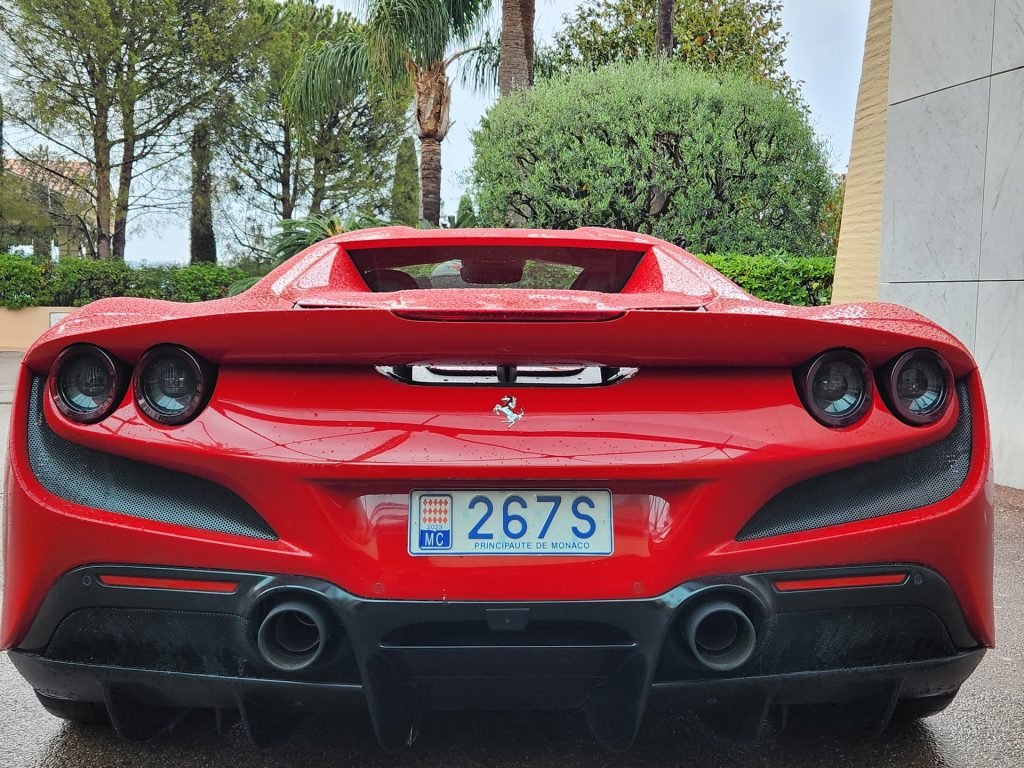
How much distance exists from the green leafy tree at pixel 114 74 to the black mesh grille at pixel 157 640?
32.4m

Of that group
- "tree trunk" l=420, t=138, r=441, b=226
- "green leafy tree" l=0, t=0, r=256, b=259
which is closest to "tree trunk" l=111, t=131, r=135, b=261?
"green leafy tree" l=0, t=0, r=256, b=259

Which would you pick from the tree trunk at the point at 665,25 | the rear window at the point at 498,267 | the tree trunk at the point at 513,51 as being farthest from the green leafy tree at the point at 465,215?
the rear window at the point at 498,267

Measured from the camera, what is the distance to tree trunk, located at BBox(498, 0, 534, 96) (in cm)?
1773

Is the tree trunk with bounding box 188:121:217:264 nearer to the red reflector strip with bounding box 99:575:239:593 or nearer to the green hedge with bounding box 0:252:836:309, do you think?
the green hedge with bounding box 0:252:836:309

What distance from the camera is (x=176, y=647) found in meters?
2.01

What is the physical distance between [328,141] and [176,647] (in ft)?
131

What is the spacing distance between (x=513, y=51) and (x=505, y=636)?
56.4ft

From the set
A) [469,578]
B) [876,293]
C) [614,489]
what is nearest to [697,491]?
[614,489]

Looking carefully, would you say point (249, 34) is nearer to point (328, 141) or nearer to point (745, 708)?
point (328, 141)

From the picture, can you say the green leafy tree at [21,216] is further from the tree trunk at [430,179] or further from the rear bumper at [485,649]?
the rear bumper at [485,649]

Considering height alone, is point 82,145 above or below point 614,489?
above

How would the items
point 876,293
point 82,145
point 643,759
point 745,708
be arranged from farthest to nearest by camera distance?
point 82,145 < point 876,293 < point 643,759 < point 745,708

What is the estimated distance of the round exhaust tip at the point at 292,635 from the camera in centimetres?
192

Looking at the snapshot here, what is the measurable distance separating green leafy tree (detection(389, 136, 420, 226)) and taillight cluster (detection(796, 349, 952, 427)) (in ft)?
131
